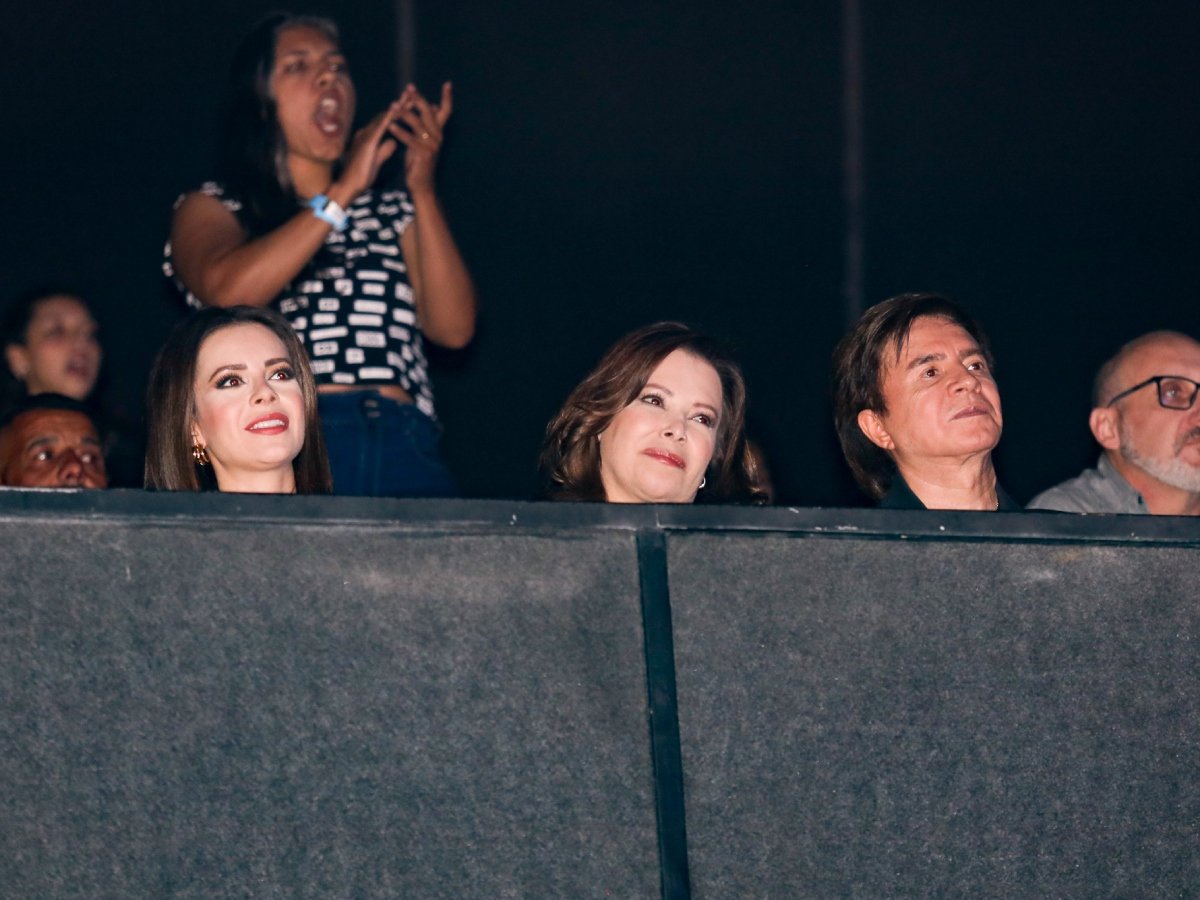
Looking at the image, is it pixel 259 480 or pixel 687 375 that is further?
pixel 687 375

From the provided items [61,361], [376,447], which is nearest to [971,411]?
[376,447]

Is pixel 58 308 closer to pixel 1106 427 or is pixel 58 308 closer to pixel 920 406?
pixel 920 406

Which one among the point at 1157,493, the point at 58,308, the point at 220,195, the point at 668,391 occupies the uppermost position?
the point at 220,195

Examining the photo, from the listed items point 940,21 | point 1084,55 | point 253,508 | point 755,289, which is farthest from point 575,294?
point 253,508

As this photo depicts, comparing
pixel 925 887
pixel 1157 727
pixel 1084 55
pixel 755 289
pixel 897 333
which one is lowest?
pixel 925 887

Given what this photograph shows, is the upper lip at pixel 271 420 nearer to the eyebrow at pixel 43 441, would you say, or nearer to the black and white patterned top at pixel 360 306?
the black and white patterned top at pixel 360 306

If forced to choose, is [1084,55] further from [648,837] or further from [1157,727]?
[648,837]

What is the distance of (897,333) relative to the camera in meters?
2.55

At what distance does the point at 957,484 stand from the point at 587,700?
0.97m

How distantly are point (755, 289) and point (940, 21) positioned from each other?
30.8 inches

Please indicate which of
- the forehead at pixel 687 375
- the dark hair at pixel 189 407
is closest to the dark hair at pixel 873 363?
the forehead at pixel 687 375

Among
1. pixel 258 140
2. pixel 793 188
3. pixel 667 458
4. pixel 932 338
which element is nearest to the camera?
pixel 667 458

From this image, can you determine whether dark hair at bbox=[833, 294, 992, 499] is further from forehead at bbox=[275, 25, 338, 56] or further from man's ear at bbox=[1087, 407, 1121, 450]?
forehead at bbox=[275, 25, 338, 56]

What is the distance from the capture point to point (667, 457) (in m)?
2.42
